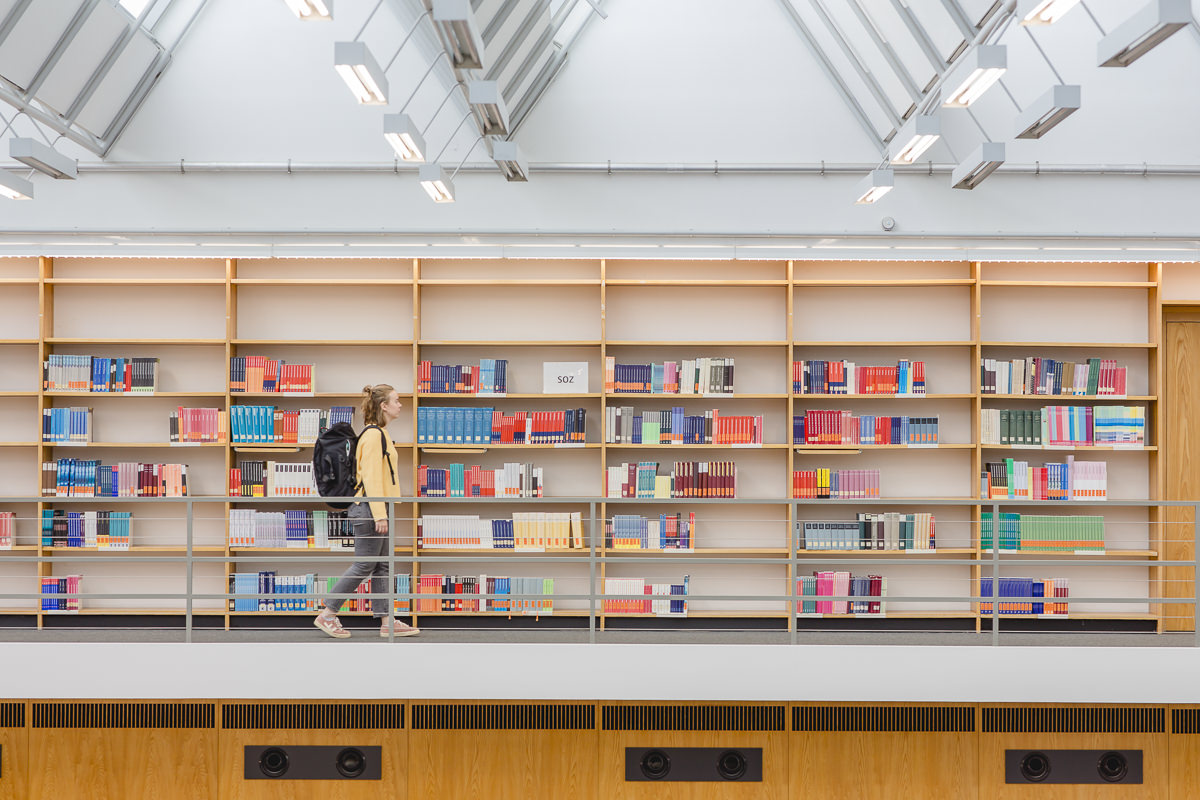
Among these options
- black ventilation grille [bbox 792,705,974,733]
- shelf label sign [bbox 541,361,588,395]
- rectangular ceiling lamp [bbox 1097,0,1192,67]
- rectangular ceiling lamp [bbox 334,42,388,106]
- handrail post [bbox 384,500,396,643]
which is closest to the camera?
rectangular ceiling lamp [bbox 1097,0,1192,67]

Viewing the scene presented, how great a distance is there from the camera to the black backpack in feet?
15.6

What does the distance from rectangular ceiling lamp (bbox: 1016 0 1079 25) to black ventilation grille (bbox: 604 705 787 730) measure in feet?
12.1

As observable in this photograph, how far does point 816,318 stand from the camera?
610cm

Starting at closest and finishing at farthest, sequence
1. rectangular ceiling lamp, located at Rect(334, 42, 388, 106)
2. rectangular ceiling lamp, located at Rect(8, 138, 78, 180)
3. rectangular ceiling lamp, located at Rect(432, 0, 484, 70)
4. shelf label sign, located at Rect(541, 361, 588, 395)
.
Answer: rectangular ceiling lamp, located at Rect(432, 0, 484, 70) < rectangular ceiling lamp, located at Rect(334, 42, 388, 106) < rectangular ceiling lamp, located at Rect(8, 138, 78, 180) < shelf label sign, located at Rect(541, 361, 588, 395)

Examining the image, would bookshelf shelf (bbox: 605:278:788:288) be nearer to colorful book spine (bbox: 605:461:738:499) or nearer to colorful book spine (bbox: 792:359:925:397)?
colorful book spine (bbox: 792:359:925:397)

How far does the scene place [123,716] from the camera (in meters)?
4.92

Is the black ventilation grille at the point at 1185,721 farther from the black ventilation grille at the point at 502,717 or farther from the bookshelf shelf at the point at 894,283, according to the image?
the black ventilation grille at the point at 502,717

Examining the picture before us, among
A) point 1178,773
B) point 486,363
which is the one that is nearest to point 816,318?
point 486,363

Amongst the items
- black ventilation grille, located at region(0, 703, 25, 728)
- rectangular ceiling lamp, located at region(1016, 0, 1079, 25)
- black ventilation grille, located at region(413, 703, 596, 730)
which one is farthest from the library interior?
rectangular ceiling lamp, located at region(1016, 0, 1079, 25)

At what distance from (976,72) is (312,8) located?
2.72 metres

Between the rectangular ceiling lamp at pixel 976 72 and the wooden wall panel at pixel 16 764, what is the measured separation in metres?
5.98

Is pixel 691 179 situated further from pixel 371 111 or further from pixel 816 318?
pixel 371 111

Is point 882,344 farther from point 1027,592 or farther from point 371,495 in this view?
point 371,495

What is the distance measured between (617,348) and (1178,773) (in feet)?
13.8
